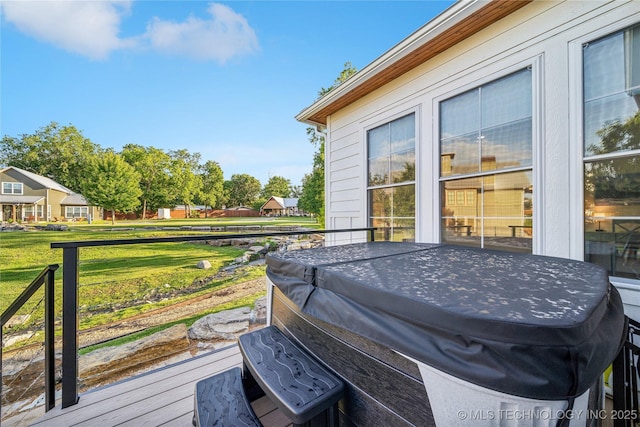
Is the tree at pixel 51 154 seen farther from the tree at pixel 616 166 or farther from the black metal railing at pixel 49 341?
the tree at pixel 616 166

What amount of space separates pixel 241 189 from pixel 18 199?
26.3 m

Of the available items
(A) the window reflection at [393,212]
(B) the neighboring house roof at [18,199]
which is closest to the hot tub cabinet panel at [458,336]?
(A) the window reflection at [393,212]

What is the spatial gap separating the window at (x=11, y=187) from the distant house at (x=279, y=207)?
25.3 metres

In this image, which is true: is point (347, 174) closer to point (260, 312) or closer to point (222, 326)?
point (260, 312)

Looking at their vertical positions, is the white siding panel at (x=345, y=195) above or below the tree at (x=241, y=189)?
below

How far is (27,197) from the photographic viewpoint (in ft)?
66.8

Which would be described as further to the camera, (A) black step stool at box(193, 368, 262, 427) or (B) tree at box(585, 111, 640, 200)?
(B) tree at box(585, 111, 640, 200)

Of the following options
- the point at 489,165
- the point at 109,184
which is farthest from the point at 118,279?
the point at 109,184

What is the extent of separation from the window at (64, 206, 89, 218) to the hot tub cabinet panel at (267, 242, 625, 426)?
31535mm

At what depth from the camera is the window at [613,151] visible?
69.9 inches

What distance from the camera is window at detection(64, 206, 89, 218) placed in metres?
23.5

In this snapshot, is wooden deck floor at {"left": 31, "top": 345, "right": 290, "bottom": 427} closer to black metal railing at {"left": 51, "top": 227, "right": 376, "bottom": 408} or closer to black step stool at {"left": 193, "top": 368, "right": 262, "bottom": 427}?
black metal railing at {"left": 51, "top": 227, "right": 376, "bottom": 408}

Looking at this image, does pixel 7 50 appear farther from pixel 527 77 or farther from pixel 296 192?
pixel 296 192

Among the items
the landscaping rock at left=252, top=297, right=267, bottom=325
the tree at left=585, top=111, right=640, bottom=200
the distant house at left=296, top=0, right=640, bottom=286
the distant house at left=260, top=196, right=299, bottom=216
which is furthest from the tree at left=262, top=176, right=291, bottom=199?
the tree at left=585, top=111, right=640, bottom=200
